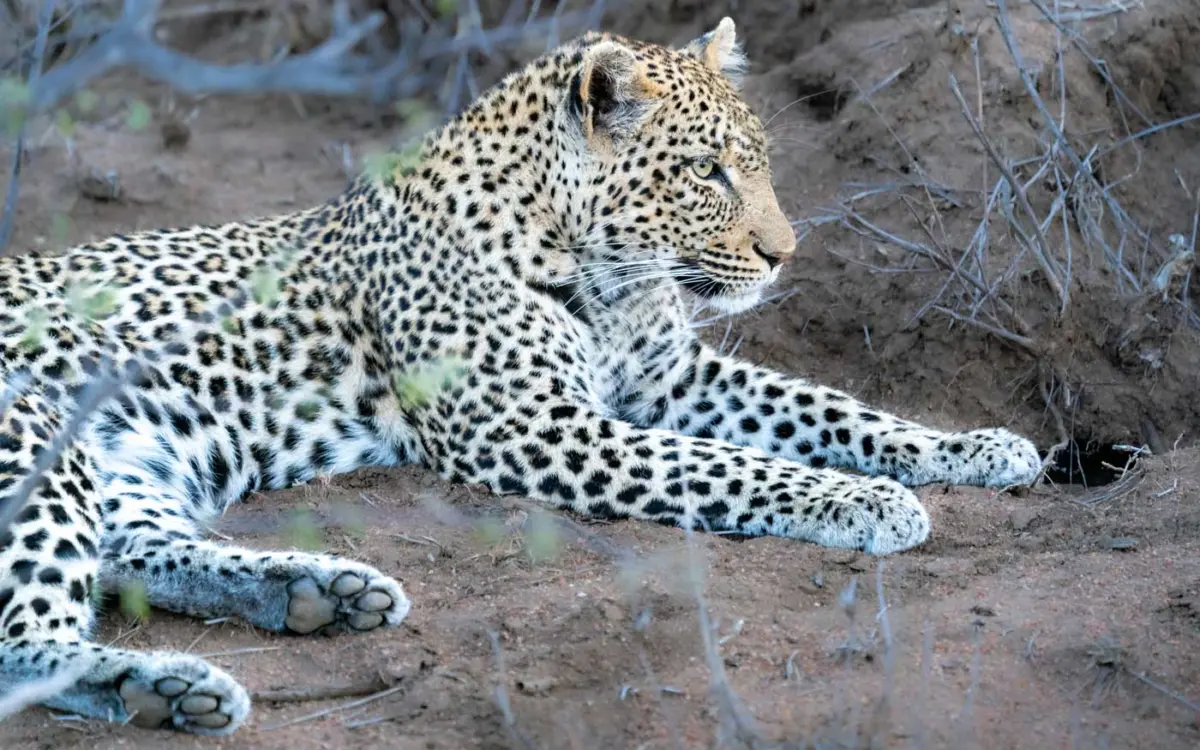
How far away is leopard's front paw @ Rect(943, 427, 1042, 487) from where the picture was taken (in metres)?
6.65

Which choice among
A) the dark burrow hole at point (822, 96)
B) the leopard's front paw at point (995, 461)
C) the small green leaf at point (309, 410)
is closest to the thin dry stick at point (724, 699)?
the leopard's front paw at point (995, 461)

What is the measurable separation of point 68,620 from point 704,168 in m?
3.17

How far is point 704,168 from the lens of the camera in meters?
6.66

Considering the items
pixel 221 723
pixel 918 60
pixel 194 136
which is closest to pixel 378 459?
pixel 221 723

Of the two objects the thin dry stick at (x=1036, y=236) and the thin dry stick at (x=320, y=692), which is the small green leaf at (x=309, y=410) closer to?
the thin dry stick at (x=320, y=692)

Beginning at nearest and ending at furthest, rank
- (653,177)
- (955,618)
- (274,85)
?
1. (274,85)
2. (955,618)
3. (653,177)

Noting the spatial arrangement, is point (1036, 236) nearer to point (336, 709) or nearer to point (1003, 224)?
point (1003, 224)

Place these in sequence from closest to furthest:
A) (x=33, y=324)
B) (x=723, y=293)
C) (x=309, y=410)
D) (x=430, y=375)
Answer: (x=33, y=324), (x=430, y=375), (x=723, y=293), (x=309, y=410)

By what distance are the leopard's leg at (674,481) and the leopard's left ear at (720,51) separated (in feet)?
6.06

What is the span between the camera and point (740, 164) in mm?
6734

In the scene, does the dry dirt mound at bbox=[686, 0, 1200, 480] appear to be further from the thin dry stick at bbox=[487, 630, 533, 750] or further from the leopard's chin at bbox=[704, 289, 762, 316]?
the thin dry stick at bbox=[487, 630, 533, 750]

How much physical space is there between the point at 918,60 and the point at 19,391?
17.7 feet

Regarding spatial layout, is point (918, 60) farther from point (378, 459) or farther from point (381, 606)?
point (381, 606)

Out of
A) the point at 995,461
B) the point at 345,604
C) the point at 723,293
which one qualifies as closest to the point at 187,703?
the point at 345,604
